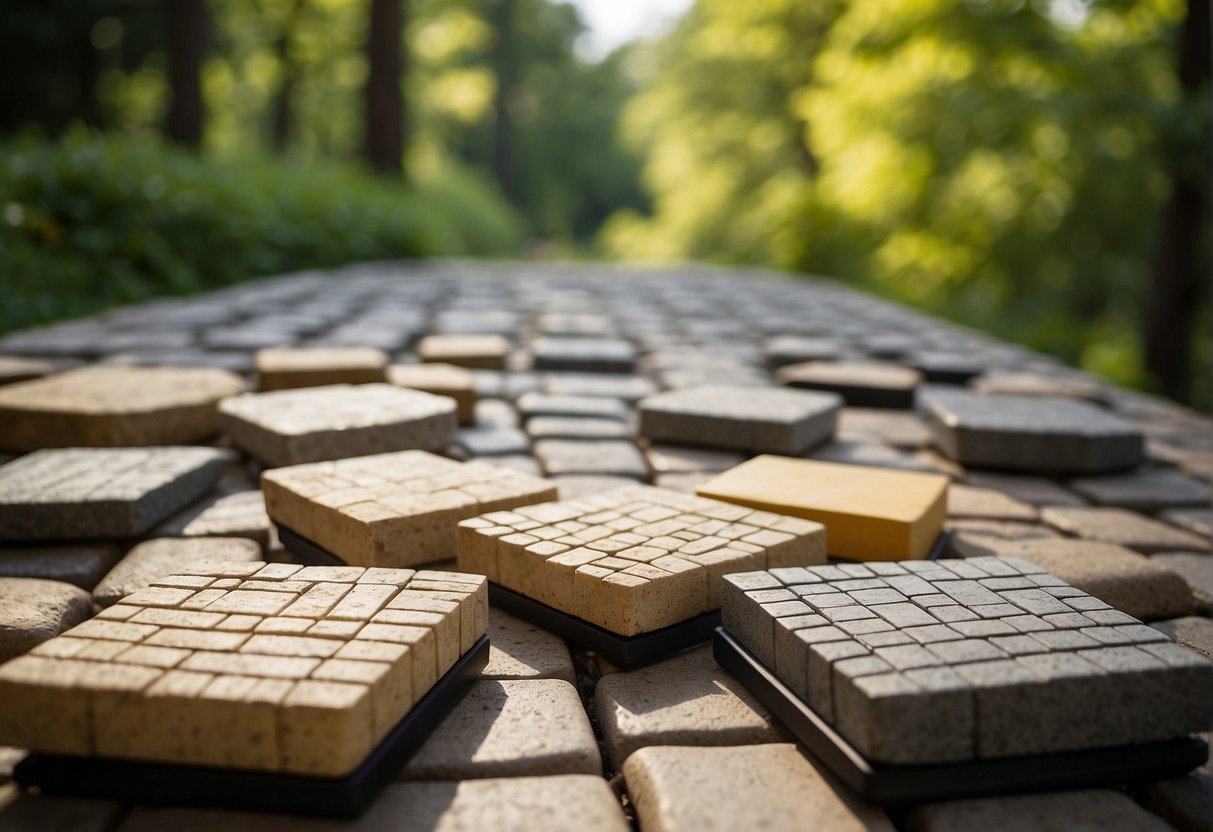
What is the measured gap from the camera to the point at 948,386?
441cm

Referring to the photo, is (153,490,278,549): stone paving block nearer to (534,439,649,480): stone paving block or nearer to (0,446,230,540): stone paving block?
(0,446,230,540): stone paving block

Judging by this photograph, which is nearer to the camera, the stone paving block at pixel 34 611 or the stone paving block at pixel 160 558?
the stone paving block at pixel 34 611

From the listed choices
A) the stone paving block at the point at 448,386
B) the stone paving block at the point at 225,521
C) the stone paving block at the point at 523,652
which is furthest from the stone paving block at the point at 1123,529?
the stone paving block at the point at 225,521

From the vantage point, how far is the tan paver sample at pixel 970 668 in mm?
1269

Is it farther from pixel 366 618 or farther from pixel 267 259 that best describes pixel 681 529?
pixel 267 259

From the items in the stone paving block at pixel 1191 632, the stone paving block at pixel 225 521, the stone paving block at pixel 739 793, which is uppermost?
the stone paving block at pixel 225 521

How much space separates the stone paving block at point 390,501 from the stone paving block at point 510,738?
1.44 feet

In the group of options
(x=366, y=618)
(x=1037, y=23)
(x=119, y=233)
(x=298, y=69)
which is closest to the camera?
(x=366, y=618)

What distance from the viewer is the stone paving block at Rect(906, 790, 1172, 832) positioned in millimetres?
1237

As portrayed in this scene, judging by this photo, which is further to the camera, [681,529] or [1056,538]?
[1056,538]

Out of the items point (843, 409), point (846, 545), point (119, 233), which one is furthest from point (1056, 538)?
point (119, 233)

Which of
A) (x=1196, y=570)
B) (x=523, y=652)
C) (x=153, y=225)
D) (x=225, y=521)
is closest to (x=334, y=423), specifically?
(x=225, y=521)

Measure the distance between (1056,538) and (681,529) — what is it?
1.03 metres

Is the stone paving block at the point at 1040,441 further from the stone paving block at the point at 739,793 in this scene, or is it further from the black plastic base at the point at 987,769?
the stone paving block at the point at 739,793
